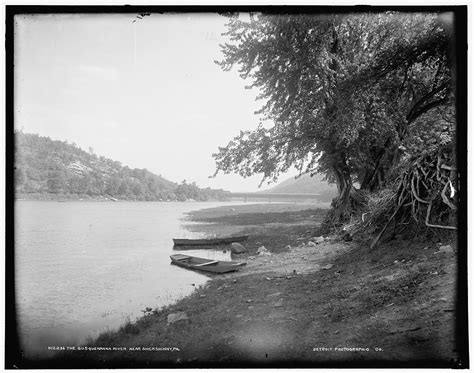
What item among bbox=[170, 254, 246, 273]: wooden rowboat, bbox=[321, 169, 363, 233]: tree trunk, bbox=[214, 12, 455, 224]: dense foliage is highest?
bbox=[214, 12, 455, 224]: dense foliage

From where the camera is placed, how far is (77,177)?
8672mm

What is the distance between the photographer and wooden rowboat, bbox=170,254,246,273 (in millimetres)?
10422

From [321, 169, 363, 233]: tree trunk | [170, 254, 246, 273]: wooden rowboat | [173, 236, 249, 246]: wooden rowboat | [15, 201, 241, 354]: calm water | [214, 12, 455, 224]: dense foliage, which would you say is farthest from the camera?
[321, 169, 363, 233]: tree trunk

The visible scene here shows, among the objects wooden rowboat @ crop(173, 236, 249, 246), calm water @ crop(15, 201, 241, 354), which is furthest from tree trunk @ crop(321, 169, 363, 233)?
calm water @ crop(15, 201, 241, 354)

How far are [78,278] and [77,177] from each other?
262 cm

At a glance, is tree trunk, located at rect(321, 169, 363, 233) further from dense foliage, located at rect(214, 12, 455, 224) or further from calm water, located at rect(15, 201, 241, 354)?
calm water, located at rect(15, 201, 241, 354)

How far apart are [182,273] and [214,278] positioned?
1.37 m

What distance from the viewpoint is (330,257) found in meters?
9.67

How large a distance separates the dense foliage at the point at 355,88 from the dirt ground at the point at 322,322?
3.46 meters

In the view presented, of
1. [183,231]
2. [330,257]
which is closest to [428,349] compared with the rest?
[330,257]

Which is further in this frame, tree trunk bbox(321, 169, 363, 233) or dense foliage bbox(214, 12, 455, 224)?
tree trunk bbox(321, 169, 363, 233)

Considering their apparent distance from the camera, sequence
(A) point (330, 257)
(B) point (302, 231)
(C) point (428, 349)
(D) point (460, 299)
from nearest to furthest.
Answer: (C) point (428, 349) → (D) point (460, 299) → (A) point (330, 257) → (B) point (302, 231)

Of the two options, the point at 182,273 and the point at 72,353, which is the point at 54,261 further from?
the point at 182,273

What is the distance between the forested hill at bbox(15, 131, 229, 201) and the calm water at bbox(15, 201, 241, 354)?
50cm
